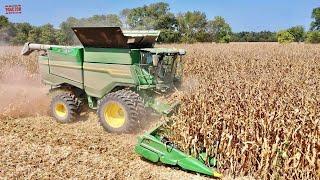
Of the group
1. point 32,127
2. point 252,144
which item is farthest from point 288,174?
point 32,127

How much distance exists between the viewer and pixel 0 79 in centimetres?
1300

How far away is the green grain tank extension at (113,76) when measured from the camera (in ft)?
23.7

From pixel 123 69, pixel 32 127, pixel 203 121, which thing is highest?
pixel 123 69

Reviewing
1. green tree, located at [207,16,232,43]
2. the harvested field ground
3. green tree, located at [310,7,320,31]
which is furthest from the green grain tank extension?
green tree, located at [310,7,320,31]

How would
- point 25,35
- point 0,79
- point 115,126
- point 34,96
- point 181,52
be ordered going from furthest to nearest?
point 25,35 → point 0,79 → point 34,96 → point 181,52 → point 115,126

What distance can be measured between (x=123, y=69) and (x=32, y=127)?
2227 mm

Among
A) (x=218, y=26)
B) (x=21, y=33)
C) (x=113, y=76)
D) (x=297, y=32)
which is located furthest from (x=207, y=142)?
(x=218, y=26)

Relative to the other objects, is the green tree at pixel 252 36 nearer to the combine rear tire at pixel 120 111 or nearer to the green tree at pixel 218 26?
the green tree at pixel 218 26

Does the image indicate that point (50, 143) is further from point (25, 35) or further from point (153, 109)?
point (25, 35)

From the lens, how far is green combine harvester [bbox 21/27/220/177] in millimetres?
7223

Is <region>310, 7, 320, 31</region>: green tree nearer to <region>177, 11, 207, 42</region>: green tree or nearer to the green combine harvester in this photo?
<region>177, 11, 207, 42</region>: green tree

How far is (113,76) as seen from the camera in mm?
7598

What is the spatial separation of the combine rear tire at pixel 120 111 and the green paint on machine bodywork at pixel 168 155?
1.32m

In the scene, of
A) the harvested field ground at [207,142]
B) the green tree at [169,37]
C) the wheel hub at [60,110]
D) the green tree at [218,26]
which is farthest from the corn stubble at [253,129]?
the green tree at [218,26]
